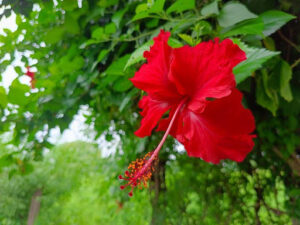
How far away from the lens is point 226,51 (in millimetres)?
268

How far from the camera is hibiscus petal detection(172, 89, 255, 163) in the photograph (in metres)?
0.29

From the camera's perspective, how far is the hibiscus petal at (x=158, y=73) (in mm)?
306

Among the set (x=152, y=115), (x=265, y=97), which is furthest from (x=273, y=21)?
(x=152, y=115)

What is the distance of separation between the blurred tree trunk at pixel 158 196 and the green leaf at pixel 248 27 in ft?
2.09

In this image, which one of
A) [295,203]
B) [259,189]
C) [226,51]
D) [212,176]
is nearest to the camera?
[226,51]

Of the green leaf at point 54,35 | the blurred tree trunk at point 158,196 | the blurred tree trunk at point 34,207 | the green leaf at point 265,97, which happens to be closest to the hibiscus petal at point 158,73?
the green leaf at point 265,97

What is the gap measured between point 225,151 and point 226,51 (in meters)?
0.10

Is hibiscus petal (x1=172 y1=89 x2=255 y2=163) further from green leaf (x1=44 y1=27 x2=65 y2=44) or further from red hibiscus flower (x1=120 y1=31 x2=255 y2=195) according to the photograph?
green leaf (x1=44 y1=27 x2=65 y2=44)

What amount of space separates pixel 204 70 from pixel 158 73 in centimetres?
5

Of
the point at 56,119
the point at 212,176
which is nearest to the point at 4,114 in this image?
the point at 56,119

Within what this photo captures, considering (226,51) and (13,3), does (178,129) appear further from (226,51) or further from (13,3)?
(13,3)

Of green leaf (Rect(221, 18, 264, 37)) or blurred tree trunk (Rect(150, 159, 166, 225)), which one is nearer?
green leaf (Rect(221, 18, 264, 37))

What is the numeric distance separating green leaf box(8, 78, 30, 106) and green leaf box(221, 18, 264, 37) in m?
0.46

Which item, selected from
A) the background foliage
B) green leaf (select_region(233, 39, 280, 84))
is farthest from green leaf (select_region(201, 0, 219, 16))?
green leaf (select_region(233, 39, 280, 84))
